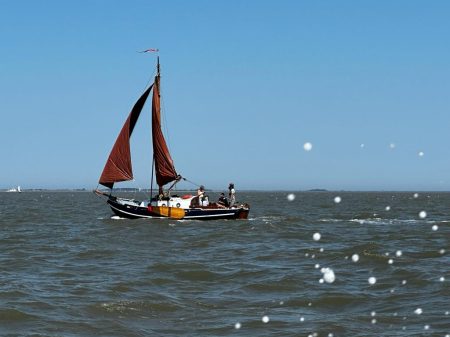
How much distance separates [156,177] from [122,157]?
2718 millimetres

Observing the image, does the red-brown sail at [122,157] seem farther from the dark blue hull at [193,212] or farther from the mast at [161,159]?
the dark blue hull at [193,212]

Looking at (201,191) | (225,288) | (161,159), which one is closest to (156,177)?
(161,159)

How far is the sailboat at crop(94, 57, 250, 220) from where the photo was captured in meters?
43.2

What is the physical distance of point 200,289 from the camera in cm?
1505

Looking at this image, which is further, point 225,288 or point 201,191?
point 201,191

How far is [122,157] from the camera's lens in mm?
44500

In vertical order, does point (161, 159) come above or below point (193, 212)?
above

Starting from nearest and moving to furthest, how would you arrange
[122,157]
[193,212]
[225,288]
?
[225,288] → [193,212] → [122,157]

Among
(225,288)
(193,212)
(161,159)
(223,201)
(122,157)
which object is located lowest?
(225,288)

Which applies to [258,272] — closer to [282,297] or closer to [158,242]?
[282,297]

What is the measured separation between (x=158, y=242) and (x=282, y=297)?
559 inches

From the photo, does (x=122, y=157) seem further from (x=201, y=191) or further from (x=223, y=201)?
(x=223, y=201)

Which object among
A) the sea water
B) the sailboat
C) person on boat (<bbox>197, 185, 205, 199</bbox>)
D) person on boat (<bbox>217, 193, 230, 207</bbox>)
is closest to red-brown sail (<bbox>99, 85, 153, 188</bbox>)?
the sailboat

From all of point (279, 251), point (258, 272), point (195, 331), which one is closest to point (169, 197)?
point (279, 251)
